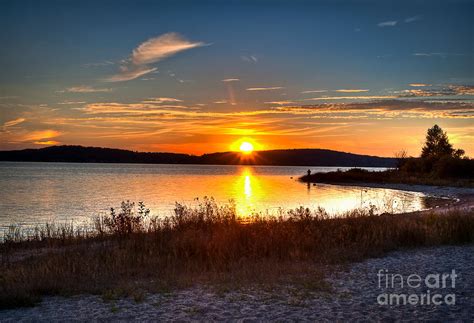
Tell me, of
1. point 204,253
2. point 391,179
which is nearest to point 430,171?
point 391,179

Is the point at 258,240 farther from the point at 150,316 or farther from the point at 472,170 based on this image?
the point at 472,170

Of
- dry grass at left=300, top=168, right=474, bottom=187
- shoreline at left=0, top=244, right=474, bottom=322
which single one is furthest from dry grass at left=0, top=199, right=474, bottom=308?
dry grass at left=300, top=168, right=474, bottom=187

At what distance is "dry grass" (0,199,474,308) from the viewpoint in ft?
37.5

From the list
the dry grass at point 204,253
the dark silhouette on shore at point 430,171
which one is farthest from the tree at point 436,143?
the dry grass at point 204,253

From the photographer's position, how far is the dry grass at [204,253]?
11422mm

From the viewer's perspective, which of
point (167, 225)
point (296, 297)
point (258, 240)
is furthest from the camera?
point (167, 225)

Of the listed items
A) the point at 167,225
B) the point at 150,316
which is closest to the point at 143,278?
the point at 150,316

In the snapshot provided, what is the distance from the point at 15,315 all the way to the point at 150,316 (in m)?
2.72

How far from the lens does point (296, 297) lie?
9.93 metres

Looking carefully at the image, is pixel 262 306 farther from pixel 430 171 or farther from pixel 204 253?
pixel 430 171

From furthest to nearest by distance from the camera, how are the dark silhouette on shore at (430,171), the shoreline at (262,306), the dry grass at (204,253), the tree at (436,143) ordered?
the tree at (436,143)
the dark silhouette on shore at (430,171)
the dry grass at (204,253)
the shoreline at (262,306)

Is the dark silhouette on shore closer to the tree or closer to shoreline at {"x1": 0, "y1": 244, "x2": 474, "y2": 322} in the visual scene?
the tree

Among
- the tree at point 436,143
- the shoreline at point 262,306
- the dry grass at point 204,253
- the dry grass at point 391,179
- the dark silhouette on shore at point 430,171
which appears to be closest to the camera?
the shoreline at point 262,306

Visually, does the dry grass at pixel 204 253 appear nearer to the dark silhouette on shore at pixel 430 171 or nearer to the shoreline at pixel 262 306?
the shoreline at pixel 262 306
